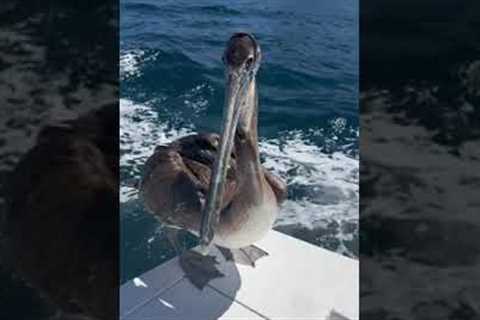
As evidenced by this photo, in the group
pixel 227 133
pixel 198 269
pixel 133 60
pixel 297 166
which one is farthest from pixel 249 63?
pixel 133 60

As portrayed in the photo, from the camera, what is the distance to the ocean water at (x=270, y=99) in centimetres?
286

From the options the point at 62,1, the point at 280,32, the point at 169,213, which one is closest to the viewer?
the point at 62,1

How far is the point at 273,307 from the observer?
141 cm

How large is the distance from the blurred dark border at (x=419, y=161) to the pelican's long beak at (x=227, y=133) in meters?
0.62

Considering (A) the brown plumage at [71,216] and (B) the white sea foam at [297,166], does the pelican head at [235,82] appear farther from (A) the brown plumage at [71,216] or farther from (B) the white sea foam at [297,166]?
(B) the white sea foam at [297,166]

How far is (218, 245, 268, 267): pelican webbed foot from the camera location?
1.66m

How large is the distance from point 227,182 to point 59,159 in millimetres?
1039

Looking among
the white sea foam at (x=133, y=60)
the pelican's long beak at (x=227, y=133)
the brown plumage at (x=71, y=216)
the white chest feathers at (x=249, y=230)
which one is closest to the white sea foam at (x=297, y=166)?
the white sea foam at (x=133, y=60)

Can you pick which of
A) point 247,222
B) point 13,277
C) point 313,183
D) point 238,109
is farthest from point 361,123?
point 313,183

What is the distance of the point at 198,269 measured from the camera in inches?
60.6

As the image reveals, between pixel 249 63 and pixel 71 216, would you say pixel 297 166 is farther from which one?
pixel 71 216

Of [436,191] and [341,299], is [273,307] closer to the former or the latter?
[341,299]

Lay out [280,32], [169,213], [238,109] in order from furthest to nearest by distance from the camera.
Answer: [280,32], [169,213], [238,109]

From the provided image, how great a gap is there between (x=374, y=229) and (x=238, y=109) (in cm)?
74
